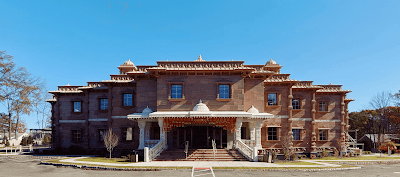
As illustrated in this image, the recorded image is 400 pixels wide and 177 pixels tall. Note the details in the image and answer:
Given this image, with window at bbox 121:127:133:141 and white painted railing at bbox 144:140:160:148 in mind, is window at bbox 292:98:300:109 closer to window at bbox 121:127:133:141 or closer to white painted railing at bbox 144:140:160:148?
white painted railing at bbox 144:140:160:148

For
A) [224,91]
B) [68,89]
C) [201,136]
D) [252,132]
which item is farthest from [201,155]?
[68,89]

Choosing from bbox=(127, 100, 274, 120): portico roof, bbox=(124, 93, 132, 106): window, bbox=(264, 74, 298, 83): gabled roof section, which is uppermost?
bbox=(264, 74, 298, 83): gabled roof section

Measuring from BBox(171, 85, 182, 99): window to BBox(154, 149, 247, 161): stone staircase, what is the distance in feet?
17.4

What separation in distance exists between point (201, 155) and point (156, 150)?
4.12m

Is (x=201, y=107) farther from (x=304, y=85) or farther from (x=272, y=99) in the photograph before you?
(x=304, y=85)

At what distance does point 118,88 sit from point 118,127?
4.46 meters

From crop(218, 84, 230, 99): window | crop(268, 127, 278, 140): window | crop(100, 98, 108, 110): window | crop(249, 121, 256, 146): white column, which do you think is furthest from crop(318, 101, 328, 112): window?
crop(100, 98, 108, 110): window

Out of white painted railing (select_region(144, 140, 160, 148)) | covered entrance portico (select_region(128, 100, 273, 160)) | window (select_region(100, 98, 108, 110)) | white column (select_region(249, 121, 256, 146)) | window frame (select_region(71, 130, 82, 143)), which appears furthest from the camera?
window frame (select_region(71, 130, 82, 143))

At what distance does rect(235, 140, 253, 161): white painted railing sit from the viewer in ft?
67.8

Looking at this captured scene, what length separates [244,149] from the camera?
21594 mm

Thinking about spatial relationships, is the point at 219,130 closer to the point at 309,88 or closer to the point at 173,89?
the point at 173,89

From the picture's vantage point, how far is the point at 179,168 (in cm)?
1705

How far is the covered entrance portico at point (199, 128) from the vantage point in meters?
21.7

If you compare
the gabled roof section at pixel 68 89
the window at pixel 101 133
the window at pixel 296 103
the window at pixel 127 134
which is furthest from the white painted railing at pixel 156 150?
the window at pixel 296 103
